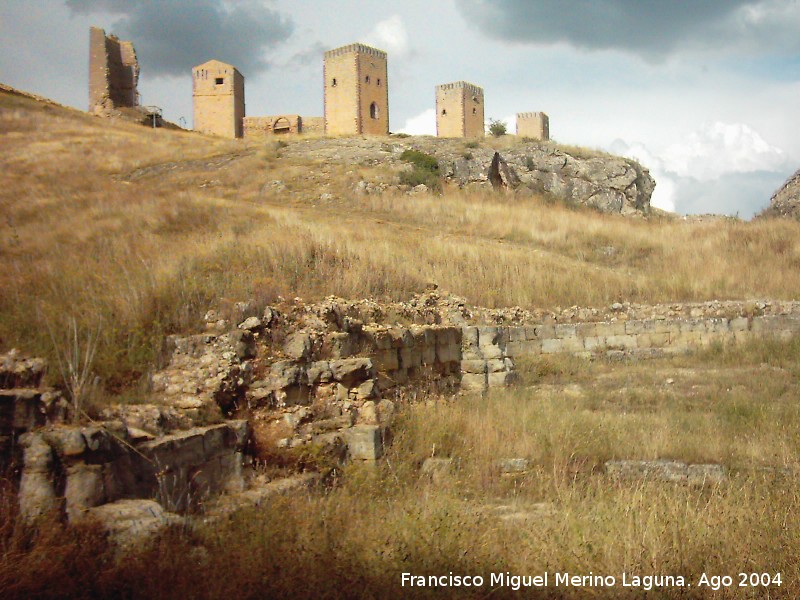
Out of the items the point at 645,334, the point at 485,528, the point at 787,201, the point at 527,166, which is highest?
the point at 527,166

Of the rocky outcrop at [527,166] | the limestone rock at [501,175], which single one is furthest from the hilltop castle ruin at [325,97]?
the limestone rock at [501,175]

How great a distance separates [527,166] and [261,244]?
22.7 m

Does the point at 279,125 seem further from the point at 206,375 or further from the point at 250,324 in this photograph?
the point at 206,375

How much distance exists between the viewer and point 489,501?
5285 mm

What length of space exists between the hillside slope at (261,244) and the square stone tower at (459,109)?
51.5 feet

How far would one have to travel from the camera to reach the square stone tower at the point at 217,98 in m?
41.6

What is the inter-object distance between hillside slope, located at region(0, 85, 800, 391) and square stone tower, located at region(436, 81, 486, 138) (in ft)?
51.5

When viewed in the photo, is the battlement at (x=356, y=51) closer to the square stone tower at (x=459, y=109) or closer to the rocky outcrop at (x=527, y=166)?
the square stone tower at (x=459, y=109)

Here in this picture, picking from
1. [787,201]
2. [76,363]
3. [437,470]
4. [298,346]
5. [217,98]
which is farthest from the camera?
[217,98]

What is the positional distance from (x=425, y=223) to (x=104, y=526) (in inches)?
711

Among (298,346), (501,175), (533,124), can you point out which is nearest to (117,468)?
(298,346)

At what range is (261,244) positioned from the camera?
9352 mm

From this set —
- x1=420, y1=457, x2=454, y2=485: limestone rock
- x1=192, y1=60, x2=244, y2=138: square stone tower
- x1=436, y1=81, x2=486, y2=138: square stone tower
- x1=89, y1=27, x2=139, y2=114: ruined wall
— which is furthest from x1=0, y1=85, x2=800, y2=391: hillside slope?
x1=436, y1=81, x2=486, y2=138: square stone tower

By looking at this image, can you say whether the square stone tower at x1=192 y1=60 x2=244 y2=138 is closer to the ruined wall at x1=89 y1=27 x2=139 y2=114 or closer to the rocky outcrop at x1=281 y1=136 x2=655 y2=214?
the ruined wall at x1=89 y1=27 x2=139 y2=114
